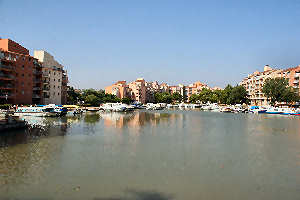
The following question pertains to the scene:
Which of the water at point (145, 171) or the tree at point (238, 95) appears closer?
the water at point (145, 171)

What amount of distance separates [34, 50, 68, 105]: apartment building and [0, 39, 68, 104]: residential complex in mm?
374

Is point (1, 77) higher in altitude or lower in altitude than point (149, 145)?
higher

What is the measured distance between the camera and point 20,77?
8025 centimetres

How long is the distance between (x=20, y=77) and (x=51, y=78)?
53.4 ft

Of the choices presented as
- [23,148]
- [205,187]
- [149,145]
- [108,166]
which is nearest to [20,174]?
[108,166]

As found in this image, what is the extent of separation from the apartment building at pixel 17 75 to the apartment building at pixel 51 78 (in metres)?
5.22

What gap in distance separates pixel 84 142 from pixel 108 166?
36.8ft

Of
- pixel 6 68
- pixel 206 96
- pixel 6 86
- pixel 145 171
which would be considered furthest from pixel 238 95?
pixel 145 171

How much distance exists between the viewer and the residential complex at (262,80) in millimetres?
121625

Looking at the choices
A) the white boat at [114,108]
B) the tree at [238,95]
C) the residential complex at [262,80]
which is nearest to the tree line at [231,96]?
the tree at [238,95]

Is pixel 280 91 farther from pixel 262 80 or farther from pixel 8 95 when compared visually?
pixel 8 95

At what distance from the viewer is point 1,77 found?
74.1 m

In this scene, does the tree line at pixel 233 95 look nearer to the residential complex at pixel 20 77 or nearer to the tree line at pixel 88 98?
the tree line at pixel 88 98

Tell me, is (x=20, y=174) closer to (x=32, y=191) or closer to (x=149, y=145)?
(x=32, y=191)
